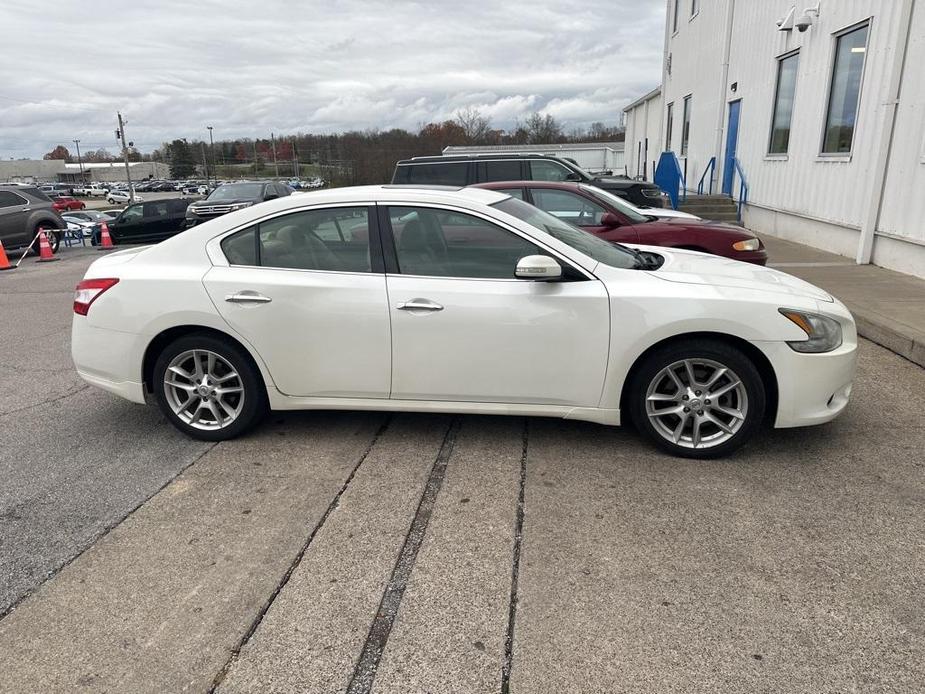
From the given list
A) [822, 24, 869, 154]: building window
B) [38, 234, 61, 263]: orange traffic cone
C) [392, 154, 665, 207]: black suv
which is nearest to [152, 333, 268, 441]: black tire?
[392, 154, 665, 207]: black suv

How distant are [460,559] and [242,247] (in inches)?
97.5

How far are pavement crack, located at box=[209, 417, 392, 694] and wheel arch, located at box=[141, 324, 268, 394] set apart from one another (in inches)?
34.0

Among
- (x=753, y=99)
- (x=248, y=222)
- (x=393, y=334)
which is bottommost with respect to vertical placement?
(x=393, y=334)

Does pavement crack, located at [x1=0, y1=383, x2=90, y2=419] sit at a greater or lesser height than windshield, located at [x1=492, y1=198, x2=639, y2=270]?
lesser

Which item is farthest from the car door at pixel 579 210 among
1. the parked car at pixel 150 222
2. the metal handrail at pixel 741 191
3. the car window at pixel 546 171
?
the parked car at pixel 150 222

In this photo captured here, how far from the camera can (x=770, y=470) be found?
150 inches

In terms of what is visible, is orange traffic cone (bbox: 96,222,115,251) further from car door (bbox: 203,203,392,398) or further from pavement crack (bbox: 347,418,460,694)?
pavement crack (bbox: 347,418,460,694)

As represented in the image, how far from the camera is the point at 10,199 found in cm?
1661

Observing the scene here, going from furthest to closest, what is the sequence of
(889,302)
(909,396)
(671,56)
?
(671,56)
(889,302)
(909,396)

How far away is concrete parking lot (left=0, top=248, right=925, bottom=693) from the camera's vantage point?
2395 mm

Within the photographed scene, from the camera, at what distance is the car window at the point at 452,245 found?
156 inches

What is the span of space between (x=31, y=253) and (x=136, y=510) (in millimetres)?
17189

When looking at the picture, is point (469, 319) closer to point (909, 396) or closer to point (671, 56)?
point (909, 396)

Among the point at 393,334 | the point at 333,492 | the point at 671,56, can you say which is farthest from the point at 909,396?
the point at 671,56
